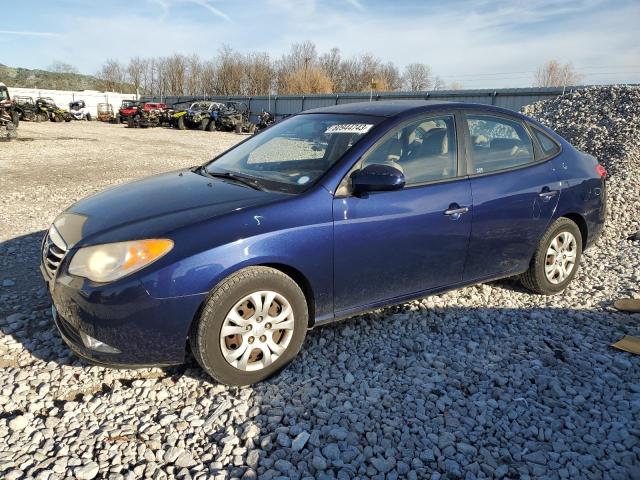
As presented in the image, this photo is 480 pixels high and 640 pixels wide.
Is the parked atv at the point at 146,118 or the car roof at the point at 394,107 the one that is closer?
the car roof at the point at 394,107

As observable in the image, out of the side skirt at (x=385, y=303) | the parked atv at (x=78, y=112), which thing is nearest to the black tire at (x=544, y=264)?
the side skirt at (x=385, y=303)

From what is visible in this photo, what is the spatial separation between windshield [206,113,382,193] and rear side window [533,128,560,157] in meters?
1.70

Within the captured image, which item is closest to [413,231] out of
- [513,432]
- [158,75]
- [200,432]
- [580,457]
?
[513,432]

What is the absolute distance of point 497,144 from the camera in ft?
13.3

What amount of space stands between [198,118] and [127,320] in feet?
91.6

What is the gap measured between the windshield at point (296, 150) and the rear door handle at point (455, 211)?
819 millimetres

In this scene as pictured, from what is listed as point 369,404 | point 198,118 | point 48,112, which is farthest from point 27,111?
point 369,404

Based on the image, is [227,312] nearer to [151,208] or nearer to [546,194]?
[151,208]

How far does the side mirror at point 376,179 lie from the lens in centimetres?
314

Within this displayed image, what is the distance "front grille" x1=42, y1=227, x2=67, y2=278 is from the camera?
9.81 feet

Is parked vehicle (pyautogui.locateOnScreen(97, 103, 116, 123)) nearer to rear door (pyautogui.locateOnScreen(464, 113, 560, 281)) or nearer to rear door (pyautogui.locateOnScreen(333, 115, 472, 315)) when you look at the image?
rear door (pyautogui.locateOnScreen(464, 113, 560, 281))

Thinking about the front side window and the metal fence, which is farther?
the metal fence

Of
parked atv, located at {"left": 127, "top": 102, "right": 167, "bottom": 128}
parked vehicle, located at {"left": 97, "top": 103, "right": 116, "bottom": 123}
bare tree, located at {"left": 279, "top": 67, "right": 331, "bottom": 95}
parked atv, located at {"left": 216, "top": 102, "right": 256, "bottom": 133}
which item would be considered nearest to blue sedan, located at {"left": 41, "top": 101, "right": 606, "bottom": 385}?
parked atv, located at {"left": 216, "top": 102, "right": 256, "bottom": 133}

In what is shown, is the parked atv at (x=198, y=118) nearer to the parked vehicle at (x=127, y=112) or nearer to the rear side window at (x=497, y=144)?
the parked vehicle at (x=127, y=112)
